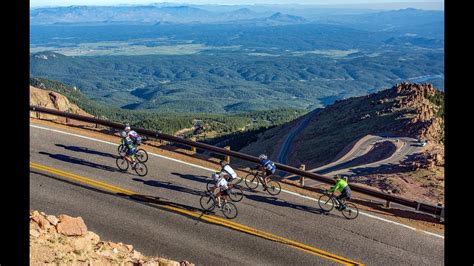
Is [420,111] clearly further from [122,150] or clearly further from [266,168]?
[122,150]

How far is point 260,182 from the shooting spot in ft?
60.8

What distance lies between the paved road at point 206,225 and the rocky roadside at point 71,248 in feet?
5.28

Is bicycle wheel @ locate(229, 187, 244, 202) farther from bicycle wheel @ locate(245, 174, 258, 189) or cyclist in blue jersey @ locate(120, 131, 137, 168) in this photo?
cyclist in blue jersey @ locate(120, 131, 137, 168)

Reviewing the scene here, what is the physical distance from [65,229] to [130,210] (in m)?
3.90

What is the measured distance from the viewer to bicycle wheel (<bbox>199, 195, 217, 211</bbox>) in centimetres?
1599

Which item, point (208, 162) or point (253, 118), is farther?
point (253, 118)

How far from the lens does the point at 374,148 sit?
161 ft

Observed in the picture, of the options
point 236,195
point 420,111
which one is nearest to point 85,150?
point 236,195

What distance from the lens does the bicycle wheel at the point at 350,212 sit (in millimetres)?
16062

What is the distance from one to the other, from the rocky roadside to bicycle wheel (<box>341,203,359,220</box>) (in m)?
7.07

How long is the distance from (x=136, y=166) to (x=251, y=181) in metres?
4.84

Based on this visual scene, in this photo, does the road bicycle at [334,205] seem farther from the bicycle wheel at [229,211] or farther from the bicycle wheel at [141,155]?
the bicycle wheel at [141,155]
